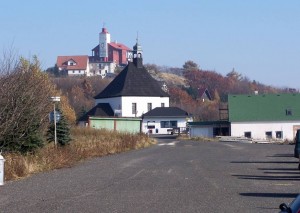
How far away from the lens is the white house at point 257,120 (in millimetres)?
87562

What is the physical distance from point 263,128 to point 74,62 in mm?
101101

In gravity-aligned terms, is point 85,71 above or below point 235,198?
above

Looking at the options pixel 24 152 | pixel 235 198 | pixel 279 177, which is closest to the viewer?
pixel 235 198

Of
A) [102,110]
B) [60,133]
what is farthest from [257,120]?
[60,133]

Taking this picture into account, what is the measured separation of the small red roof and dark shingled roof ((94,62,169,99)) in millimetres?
71715

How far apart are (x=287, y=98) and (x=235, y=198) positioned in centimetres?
7566

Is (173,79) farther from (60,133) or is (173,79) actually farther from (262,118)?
(60,133)

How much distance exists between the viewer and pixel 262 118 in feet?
289

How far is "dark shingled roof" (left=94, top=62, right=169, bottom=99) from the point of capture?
10625 centimetres

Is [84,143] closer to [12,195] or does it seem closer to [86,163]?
[86,163]

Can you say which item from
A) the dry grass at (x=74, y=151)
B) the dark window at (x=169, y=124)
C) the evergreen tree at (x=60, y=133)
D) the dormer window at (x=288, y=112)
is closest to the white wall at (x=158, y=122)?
the dark window at (x=169, y=124)

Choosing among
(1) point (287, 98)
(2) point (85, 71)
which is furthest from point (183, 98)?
(1) point (287, 98)

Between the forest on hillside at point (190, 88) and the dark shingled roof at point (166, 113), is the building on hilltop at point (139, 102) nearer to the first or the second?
the dark shingled roof at point (166, 113)

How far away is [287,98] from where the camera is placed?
91312mm
